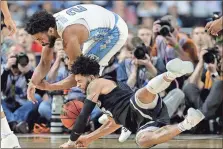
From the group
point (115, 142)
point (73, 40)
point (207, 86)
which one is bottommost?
point (115, 142)

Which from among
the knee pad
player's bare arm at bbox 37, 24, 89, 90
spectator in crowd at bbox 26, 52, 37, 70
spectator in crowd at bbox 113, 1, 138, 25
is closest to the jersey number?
player's bare arm at bbox 37, 24, 89, 90

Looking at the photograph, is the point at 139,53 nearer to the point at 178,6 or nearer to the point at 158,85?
the point at 158,85

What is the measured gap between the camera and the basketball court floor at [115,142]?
6.89m

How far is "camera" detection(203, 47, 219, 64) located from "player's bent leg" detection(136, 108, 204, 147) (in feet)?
9.55

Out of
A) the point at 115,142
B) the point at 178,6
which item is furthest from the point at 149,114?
the point at 178,6

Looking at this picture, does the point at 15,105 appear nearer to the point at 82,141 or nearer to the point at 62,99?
the point at 62,99

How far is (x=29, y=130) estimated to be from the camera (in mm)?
8719

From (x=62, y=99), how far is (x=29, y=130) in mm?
622

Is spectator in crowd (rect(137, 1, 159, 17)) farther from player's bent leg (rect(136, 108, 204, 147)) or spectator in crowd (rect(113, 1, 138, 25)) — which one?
player's bent leg (rect(136, 108, 204, 147))

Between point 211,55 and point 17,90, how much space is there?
2.69 meters

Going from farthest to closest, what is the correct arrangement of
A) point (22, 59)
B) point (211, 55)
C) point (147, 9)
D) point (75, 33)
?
point (147, 9) → point (22, 59) → point (211, 55) → point (75, 33)

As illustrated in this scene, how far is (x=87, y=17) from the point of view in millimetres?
6207

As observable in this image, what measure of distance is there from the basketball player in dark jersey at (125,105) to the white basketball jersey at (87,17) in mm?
478

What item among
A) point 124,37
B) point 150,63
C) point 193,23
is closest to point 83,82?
point 124,37
